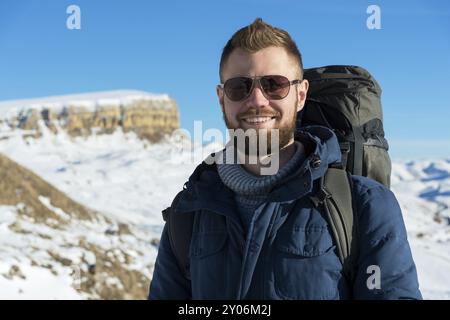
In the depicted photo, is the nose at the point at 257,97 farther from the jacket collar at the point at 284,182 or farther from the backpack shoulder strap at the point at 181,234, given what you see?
the backpack shoulder strap at the point at 181,234

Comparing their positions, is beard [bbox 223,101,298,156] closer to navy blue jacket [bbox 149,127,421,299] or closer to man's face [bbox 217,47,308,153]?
man's face [bbox 217,47,308,153]

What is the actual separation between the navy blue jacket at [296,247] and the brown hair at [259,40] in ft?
1.87

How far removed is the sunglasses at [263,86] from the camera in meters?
2.70

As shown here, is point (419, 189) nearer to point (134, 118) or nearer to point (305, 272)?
point (134, 118)

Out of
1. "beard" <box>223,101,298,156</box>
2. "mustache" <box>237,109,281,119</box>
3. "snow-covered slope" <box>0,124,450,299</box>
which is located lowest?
"snow-covered slope" <box>0,124,450,299</box>

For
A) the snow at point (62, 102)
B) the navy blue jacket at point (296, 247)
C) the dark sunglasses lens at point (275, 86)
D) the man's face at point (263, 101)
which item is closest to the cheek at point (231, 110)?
the man's face at point (263, 101)

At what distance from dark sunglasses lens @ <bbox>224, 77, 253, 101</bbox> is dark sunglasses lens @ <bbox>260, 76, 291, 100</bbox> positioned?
84 mm

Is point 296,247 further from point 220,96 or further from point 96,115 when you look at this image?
point 96,115

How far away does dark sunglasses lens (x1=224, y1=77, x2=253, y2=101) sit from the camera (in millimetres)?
2715

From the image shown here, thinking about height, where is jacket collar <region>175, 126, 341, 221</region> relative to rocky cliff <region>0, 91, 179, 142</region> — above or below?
above

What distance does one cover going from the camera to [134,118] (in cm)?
11569

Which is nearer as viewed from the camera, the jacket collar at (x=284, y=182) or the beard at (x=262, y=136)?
the jacket collar at (x=284, y=182)

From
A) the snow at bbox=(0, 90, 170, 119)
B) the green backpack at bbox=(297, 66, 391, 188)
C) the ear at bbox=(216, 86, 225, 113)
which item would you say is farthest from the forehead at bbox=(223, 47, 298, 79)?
the snow at bbox=(0, 90, 170, 119)
